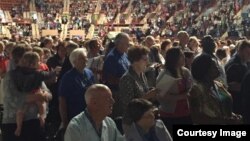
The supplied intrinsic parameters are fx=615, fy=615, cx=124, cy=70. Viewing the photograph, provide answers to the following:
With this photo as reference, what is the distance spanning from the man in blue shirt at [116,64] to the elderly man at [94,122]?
314 cm

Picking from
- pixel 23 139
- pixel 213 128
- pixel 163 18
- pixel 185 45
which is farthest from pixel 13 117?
pixel 163 18

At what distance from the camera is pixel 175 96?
6.61 meters

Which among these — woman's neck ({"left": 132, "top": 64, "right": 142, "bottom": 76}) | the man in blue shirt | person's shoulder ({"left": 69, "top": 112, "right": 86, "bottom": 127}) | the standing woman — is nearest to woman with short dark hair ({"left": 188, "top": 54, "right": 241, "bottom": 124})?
the standing woman

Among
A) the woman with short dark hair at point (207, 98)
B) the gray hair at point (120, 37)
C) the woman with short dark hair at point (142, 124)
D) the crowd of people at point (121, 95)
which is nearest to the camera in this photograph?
the crowd of people at point (121, 95)

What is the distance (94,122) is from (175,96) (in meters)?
2.25

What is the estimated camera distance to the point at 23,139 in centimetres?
652

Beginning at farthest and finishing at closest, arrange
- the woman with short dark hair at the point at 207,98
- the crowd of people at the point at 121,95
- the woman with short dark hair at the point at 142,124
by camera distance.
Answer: the woman with short dark hair at the point at 207,98
the woman with short dark hair at the point at 142,124
the crowd of people at the point at 121,95

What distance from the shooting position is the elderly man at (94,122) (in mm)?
4426

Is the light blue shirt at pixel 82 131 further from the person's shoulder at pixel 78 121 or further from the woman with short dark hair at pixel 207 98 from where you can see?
the woman with short dark hair at pixel 207 98

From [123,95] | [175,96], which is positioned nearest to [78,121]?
[123,95]

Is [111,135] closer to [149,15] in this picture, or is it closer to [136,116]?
[136,116]

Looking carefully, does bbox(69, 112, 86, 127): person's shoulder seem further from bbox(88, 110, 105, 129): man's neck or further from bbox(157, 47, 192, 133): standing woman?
bbox(157, 47, 192, 133): standing woman

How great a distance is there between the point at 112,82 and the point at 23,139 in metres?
1.66

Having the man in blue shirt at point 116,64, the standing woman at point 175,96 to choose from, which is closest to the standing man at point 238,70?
the standing woman at point 175,96
